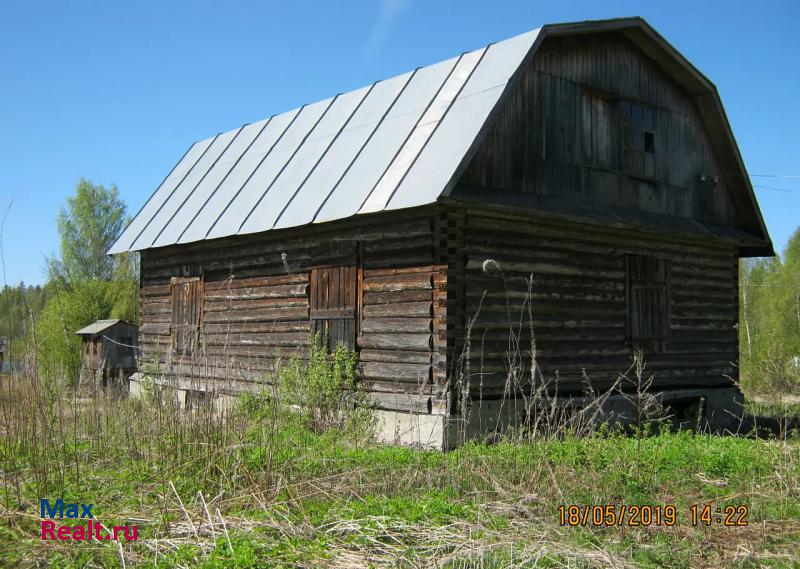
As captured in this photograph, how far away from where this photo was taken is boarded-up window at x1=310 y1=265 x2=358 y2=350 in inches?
459

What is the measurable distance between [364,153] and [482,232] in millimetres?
2416

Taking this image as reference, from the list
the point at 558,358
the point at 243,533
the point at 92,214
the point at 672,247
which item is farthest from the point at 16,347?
the point at 92,214

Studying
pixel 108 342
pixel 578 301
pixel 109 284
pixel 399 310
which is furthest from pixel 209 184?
pixel 109 284

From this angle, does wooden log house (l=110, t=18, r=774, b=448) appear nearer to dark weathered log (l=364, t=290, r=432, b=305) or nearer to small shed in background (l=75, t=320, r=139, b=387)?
dark weathered log (l=364, t=290, r=432, b=305)

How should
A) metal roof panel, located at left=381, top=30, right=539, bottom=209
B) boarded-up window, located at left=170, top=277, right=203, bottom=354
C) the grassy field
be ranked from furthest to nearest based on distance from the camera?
boarded-up window, located at left=170, top=277, right=203, bottom=354 → metal roof panel, located at left=381, top=30, right=539, bottom=209 → the grassy field

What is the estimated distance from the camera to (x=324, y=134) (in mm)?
13898

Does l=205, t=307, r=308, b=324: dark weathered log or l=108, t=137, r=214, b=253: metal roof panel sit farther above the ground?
l=108, t=137, r=214, b=253: metal roof panel

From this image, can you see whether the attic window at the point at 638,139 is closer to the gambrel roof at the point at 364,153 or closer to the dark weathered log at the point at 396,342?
the gambrel roof at the point at 364,153

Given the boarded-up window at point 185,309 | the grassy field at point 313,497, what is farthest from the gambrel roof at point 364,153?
the grassy field at point 313,497

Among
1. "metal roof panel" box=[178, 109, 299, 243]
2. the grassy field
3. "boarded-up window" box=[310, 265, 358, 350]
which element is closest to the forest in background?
"metal roof panel" box=[178, 109, 299, 243]

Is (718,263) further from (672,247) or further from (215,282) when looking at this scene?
(215,282)

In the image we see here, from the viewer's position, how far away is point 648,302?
13.4 meters

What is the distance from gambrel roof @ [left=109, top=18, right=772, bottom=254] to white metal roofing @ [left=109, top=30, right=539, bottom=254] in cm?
2

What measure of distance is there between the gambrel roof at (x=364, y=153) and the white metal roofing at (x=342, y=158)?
0.08ft
